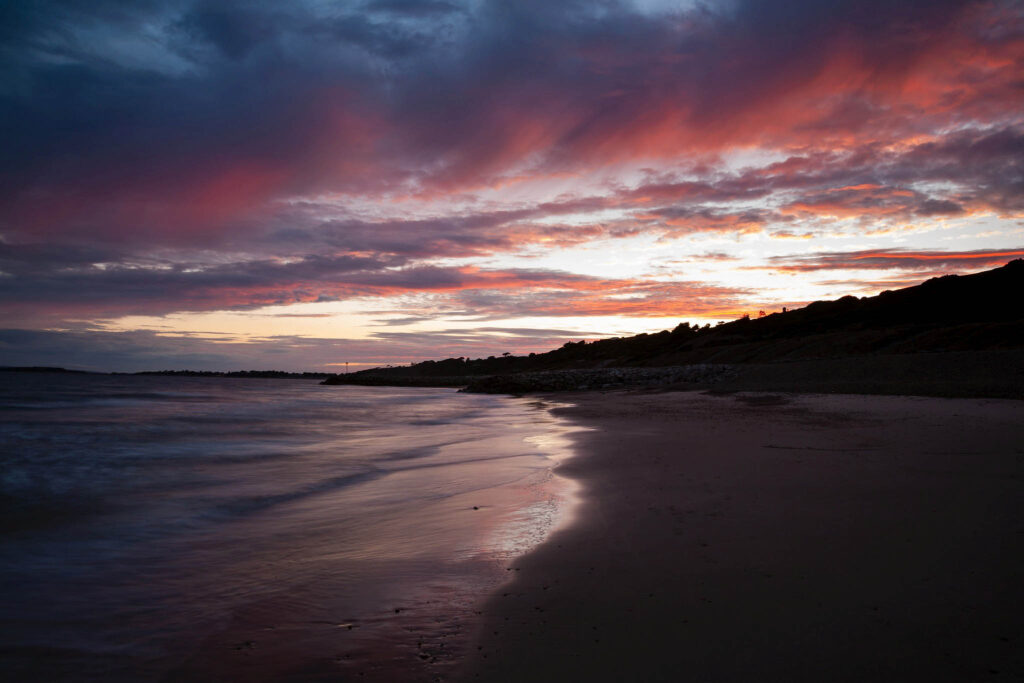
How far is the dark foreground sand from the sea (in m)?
0.50

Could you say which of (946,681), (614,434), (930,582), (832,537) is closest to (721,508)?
(832,537)

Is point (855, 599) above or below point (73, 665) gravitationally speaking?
above

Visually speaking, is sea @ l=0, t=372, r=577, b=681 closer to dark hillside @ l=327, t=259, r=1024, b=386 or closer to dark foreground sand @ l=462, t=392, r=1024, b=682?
dark foreground sand @ l=462, t=392, r=1024, b=682

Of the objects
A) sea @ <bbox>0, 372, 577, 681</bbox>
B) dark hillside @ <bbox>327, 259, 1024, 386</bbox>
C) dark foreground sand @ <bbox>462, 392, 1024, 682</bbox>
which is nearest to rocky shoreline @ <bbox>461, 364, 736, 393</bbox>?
dark hillside @ <bbox>327, 259, 1024, 386</bbox>

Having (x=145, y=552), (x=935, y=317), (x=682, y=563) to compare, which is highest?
(x=935, y=317)

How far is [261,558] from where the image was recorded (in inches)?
205

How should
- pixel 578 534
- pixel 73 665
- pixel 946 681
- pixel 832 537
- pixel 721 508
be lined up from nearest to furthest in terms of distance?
pixel 946 681 < pixel 73 665 < pixel 832 537 < pixel 578 534 < pixel 721 508

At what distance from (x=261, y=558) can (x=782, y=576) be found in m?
4.36

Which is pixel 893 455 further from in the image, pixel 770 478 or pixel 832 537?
pixel 832 537

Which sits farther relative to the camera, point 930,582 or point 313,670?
point 930,582

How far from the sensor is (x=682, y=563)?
4.14m

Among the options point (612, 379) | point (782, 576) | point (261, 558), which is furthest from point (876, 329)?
point (261, 558)

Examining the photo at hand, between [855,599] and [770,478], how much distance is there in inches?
139

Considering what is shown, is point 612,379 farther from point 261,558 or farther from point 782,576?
point 782,576
